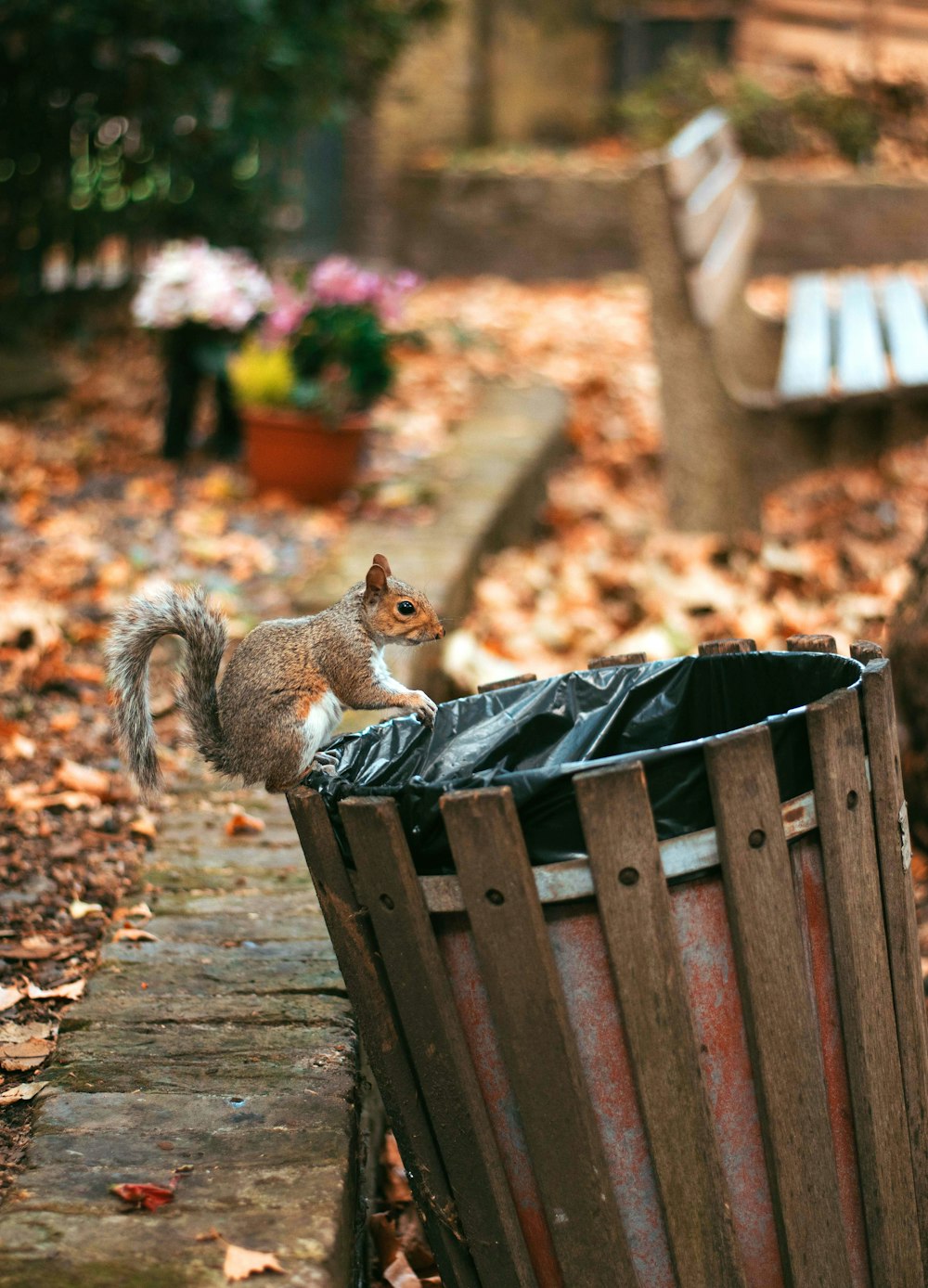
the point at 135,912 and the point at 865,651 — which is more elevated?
the point at 865,651

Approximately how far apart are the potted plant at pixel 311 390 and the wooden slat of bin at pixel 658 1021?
3326 millimetres

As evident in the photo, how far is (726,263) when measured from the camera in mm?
5168

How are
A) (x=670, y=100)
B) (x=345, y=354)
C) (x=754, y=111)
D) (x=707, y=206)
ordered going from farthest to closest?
1. (x=670, y=100)
2. (x=754, y=111)
3. (x=707, y=206)
4. (x=345, y=354)

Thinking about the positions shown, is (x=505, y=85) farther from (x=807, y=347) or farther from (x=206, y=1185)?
(x=206, y=1185)

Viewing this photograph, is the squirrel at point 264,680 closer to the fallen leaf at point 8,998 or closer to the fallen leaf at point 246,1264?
the fallen leaf at point 8,998

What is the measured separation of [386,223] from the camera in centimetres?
987

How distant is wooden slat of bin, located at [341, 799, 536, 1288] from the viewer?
1.55 meters

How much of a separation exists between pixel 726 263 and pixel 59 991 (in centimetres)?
392

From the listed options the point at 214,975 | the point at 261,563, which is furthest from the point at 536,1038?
the point at 261,563

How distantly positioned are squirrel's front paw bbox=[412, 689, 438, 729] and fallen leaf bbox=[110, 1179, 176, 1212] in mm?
700

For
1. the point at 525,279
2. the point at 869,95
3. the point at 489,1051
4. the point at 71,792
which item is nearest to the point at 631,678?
the point at 489,1051

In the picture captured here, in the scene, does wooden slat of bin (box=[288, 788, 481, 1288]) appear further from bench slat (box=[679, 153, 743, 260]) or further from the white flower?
the white flower

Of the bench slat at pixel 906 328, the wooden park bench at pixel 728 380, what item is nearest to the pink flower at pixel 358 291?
the wooden park bench at pixel 728 380

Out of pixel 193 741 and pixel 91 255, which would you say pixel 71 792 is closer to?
pixel 193 741
